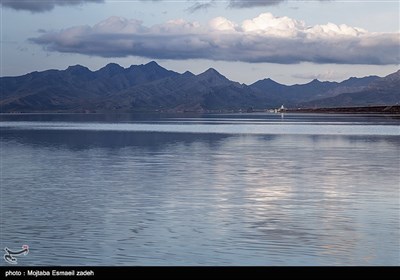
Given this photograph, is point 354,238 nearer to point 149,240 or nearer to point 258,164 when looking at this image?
point 149,240

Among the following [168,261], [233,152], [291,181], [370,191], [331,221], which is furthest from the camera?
[233,152]

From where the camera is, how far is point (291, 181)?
47938 millimetres

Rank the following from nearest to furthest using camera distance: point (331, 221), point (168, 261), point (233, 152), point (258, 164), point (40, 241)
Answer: point (168, 261), point (40, 241), point (331, 221), point (258, 164), point (233, 152)

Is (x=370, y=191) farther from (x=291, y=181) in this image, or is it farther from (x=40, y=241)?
(x=40, y=241)

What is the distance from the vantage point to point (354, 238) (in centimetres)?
2761

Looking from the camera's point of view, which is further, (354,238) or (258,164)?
→ (258,164)

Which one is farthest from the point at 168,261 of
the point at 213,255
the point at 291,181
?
the point at 291,181

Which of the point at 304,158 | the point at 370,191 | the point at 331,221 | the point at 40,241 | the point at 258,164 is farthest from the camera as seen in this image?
the point at 304,158

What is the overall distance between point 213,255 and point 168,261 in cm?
175

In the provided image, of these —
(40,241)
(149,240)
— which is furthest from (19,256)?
(149,240)

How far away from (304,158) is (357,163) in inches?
307

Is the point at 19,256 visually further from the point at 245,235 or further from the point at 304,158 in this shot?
the point at 304,158

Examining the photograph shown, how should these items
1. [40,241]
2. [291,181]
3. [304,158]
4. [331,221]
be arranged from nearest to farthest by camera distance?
1. [40,241]
2. [331,221]
3. [291,181]
4. [304,158]

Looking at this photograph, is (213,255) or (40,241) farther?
(40,241)
